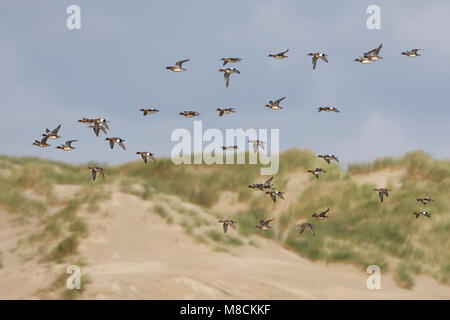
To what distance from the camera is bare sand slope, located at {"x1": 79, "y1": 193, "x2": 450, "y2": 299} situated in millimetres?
19906

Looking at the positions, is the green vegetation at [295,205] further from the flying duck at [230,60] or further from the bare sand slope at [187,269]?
the flying duck at [230,60]

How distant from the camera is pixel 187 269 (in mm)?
22281

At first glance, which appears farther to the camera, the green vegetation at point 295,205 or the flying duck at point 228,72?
the green vegetation at point 295,205

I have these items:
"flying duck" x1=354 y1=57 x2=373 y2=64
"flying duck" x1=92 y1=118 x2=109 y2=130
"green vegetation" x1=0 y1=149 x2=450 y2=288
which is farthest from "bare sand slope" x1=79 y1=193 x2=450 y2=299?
"flying duck" x1=354 y1=57 x2=373 y2=64

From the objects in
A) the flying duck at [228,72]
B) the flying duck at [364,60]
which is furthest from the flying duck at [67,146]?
the flying duck at [364,60]

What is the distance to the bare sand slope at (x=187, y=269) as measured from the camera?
19.9 meters

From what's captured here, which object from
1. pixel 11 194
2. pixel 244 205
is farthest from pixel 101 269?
pixel 244 205

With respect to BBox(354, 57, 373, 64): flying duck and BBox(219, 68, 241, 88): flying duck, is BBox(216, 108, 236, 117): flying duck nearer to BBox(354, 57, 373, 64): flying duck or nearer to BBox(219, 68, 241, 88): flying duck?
BBox(219, 68, 241, 88): flying duck

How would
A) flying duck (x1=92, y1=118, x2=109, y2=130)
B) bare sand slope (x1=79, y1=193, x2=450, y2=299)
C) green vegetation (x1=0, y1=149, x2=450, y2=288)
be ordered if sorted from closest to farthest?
bare sand slope (x1=79, y1=193, x2=450, y2=299) < flying duck (x1=92, y1=118, x2=109, y2=130) < green vegetation (x1=0, y1=149, x2=450, y2=288)

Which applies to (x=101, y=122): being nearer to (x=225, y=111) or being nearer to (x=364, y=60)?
(x=225, y=111)

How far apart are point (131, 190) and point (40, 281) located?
7979mm

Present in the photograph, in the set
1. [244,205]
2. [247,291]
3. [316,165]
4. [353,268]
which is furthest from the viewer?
[316,165]

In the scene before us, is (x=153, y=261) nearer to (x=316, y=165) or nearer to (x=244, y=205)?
(x=244, y=205)
